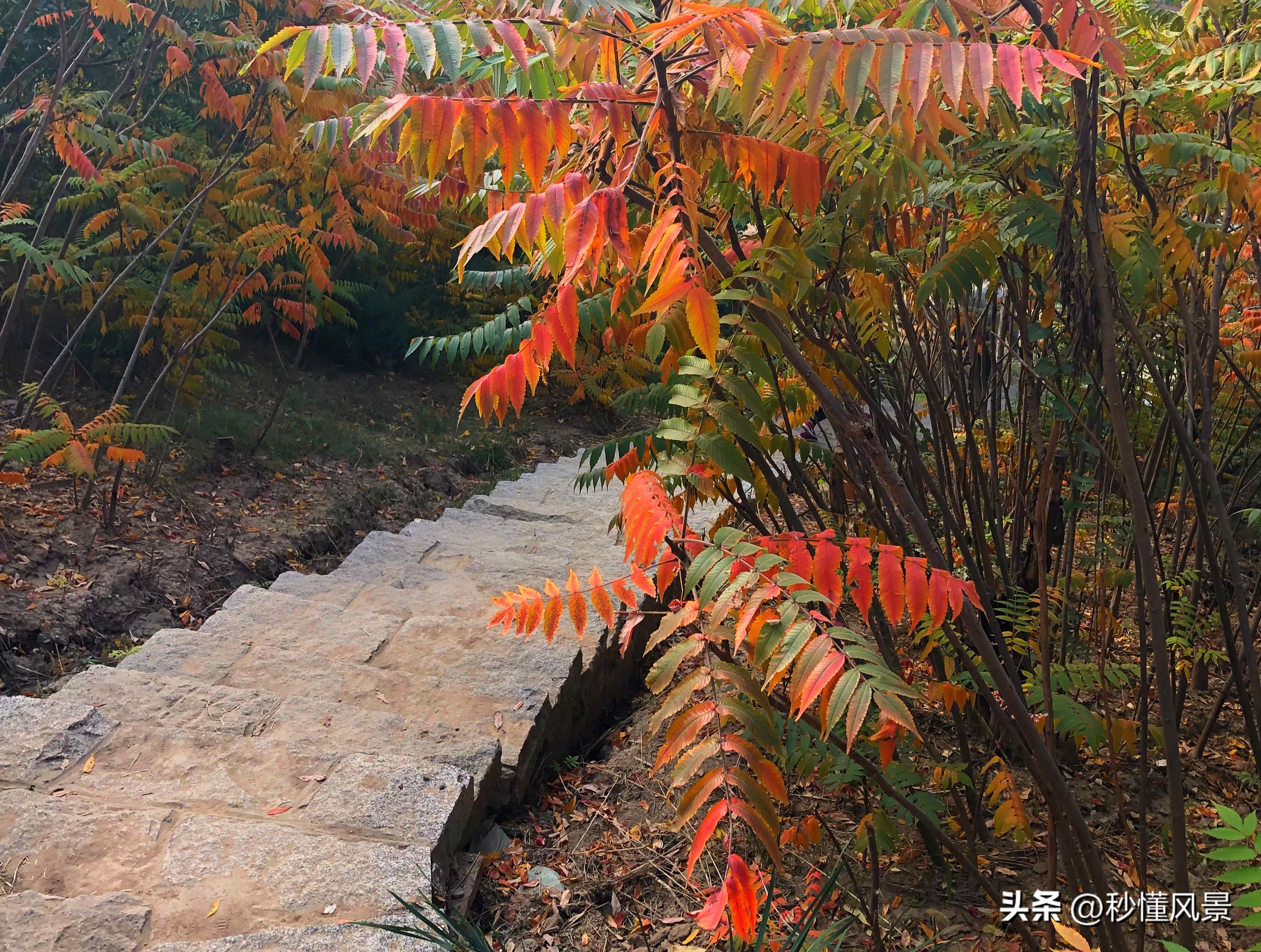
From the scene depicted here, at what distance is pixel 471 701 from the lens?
2865 mm

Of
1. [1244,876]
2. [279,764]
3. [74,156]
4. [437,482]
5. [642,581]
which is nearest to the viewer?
[1244,876]

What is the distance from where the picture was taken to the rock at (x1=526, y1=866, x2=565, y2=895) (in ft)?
7.80

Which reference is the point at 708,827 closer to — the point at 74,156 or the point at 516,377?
the point at 516,377

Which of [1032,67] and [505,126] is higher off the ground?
[1032,67]

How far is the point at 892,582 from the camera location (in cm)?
150

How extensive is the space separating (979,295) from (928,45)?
2480mm

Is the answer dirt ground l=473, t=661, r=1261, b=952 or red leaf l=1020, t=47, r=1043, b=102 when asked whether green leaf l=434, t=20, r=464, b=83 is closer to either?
red leaf l=1020, t=47, r=1043, b=102

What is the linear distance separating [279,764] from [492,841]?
2.09 ft

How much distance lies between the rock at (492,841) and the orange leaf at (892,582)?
1.53 m

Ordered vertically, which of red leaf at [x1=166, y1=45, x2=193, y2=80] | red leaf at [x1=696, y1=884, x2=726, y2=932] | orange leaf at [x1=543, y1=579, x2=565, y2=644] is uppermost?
red leaf at [x1=166, y1=45, x2=193, y2=80]

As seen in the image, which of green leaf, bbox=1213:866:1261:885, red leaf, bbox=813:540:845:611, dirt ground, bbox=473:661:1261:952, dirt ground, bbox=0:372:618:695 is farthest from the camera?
dirt ground, bbox=0:372:618:695

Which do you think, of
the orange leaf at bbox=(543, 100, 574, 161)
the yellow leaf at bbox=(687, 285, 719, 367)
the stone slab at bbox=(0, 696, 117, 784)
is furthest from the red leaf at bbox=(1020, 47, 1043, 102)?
the stone slab at bbox=(0, 696, 117, 784)

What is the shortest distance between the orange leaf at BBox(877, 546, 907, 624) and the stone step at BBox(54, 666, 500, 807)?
1.41 meters

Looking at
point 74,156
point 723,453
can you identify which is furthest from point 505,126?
point 74,156
